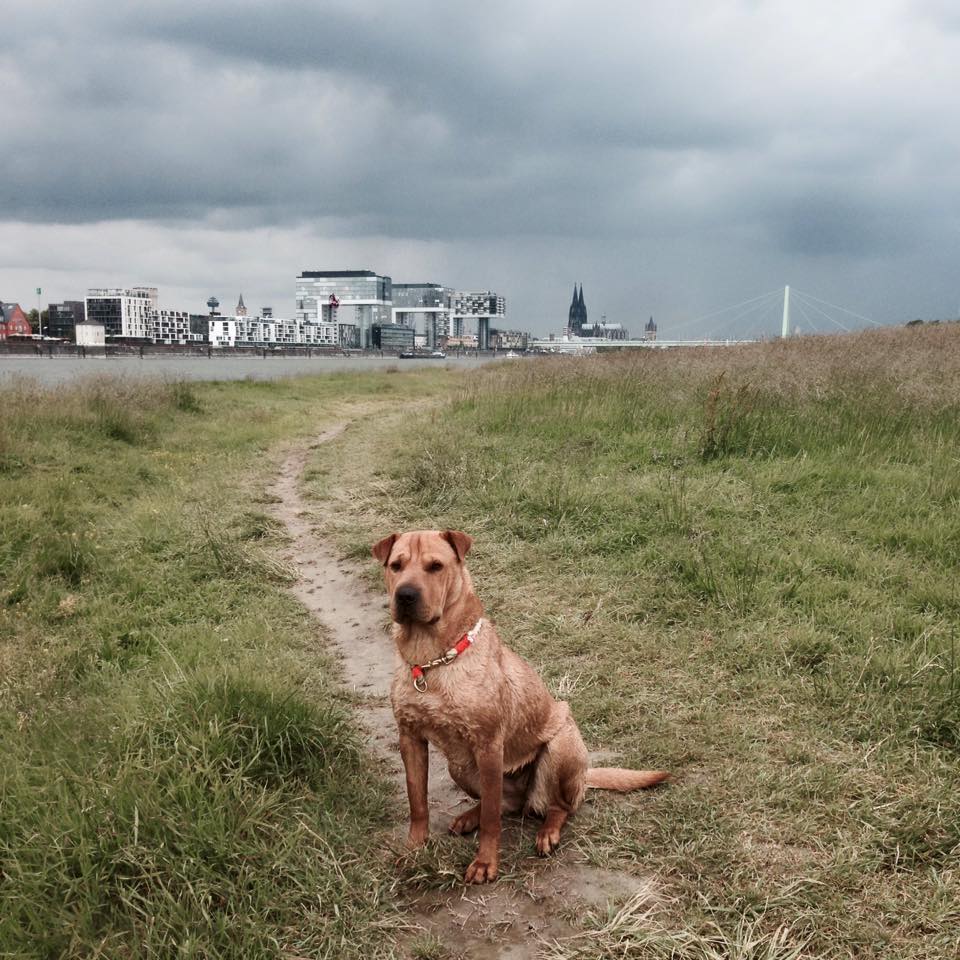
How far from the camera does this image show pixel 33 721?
10.7 ft

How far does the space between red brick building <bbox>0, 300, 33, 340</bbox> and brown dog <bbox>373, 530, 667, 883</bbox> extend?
116500mm

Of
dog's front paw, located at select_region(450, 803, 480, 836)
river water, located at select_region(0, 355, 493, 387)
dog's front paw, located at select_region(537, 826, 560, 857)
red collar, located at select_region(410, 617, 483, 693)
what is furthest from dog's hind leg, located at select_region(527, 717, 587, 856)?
river water, located at select_region(0, 355, 493, 387)

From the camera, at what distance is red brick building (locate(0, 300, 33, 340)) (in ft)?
337

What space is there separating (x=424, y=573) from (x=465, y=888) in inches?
48.6

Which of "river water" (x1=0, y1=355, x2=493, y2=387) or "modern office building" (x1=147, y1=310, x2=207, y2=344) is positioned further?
"modern office building" (x1=147, y1=310, x2=207, y2=344)

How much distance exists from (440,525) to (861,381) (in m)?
5.98

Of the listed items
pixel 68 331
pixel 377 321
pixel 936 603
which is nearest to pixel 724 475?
pixel 936 603

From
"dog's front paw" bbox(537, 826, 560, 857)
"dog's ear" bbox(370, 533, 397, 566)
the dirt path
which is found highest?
"dog's ear" bbox(370, 533, 397, 566)

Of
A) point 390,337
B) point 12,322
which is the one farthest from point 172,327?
point 12,322

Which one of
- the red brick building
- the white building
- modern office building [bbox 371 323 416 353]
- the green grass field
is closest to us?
the green grass field

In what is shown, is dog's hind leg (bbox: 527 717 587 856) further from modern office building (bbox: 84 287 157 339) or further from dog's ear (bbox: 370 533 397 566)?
modern office building (bbox: 84 287 157 339)

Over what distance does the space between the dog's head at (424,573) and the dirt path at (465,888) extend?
1.07m

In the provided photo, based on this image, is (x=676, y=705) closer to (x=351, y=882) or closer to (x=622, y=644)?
(x=622, y=644)

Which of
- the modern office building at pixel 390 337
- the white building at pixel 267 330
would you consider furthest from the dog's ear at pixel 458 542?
the white building at pixel 267 330
